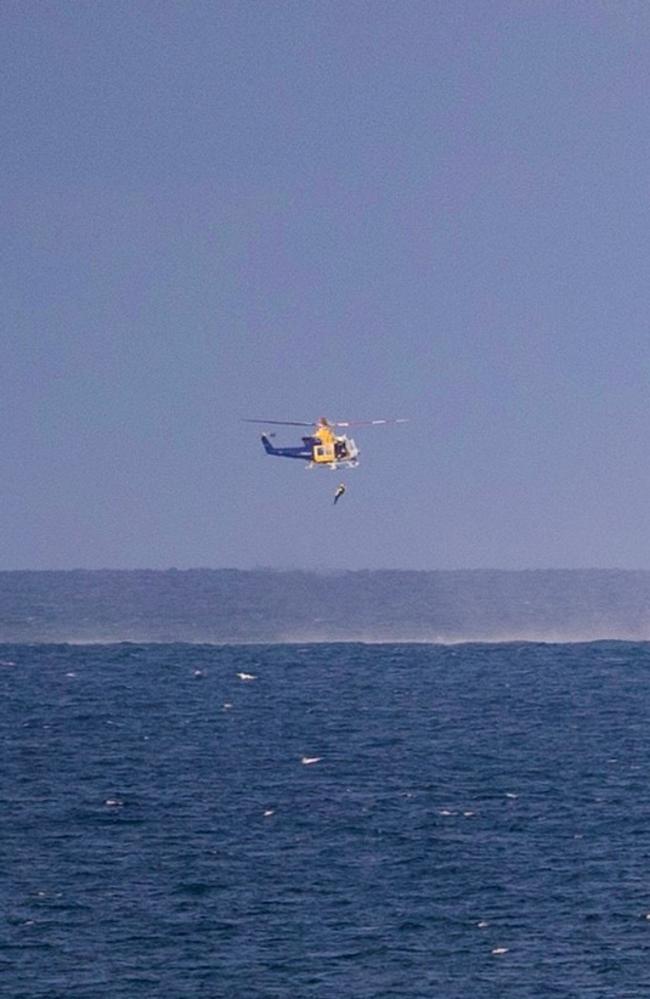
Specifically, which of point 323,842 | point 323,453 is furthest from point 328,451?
point 323,842

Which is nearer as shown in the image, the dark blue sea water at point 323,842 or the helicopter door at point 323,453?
the dark blue sea water at point 323,842

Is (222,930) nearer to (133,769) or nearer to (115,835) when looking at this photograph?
(115,835)

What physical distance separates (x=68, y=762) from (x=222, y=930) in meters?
→ 29.9

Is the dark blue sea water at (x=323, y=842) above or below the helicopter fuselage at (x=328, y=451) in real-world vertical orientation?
below

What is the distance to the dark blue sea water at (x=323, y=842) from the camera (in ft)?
202

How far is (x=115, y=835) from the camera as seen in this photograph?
77562mm

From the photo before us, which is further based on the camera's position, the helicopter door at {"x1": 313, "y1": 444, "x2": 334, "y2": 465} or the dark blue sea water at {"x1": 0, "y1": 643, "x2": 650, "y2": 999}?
the helicopter door at {"x1": 313, "y1": 444, "x2": 334, "y2": 465}

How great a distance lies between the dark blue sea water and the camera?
6156 centimetres

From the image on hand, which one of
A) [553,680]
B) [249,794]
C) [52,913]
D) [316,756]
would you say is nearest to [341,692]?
[553,680]

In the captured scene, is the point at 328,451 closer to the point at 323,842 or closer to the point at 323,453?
the point at 323,453

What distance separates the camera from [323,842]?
Result: 252ft

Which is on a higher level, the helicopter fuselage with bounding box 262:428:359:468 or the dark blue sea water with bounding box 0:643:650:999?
the helicopter fuselage with bounding box 262:428:359:468

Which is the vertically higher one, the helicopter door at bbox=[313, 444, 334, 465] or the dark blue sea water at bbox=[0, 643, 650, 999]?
the helicopter door at bbox=[313, 444, 334, 465]

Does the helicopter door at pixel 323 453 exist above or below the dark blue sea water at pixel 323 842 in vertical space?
above
